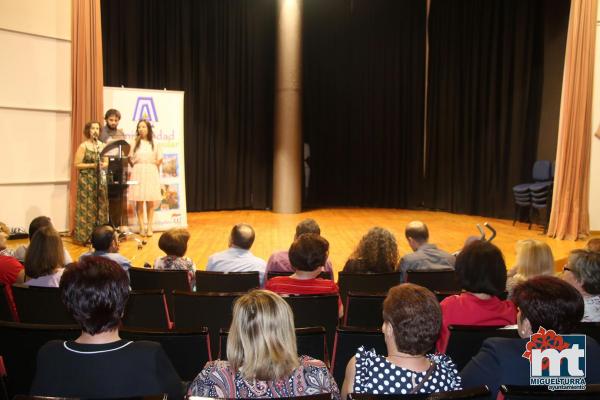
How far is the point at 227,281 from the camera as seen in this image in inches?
137

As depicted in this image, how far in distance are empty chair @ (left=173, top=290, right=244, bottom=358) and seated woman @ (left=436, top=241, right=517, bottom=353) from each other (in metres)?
1.02

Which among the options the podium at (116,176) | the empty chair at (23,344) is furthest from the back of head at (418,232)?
the podium at (116,176)

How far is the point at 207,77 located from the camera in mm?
10961

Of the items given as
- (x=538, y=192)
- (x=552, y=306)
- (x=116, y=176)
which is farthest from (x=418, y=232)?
(x=538, y=192)

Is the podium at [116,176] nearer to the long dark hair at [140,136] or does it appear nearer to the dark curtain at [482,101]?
the long dark hair at [140,136]

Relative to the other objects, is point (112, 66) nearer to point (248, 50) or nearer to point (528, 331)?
point (248, 50)

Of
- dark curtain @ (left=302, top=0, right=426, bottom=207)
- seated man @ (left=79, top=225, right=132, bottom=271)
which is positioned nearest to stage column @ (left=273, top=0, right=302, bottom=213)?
dark curtain @ (left=302, top=0, right=426, bottom=207)

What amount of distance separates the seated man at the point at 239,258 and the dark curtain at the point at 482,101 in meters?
7.16

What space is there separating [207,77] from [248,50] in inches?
40.0

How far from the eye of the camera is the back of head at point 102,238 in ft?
12.4

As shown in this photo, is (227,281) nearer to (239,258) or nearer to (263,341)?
(239,258)

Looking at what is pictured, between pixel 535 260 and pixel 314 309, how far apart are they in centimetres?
138

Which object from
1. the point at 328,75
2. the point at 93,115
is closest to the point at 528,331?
the point at 93,115

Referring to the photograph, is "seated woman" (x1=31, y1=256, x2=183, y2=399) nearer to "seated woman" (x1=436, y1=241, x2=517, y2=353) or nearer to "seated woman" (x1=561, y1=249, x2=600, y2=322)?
"seated woman" (x1=436, y1=241, x2=517, y2=353)
